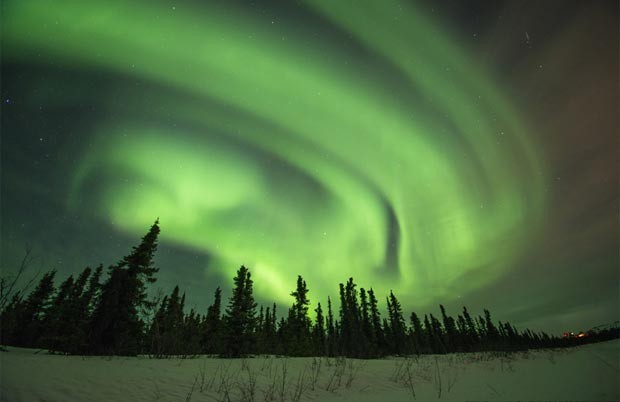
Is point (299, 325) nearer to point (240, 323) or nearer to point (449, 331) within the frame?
point (240, 323)

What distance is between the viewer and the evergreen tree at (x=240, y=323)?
2727 centimetres

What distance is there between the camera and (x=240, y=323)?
29.2m

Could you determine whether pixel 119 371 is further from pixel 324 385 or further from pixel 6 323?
pixel 6 323

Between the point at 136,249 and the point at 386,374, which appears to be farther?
the point at 136,249

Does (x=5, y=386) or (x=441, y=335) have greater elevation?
(x=441, y=335)

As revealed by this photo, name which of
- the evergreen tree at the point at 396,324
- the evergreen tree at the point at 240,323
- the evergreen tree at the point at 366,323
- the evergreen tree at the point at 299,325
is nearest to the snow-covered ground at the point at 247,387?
the evergreen tree at the point at 240,323

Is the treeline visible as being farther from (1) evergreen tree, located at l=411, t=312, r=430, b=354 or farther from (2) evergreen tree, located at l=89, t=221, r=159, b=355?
(1) evergreen tree, located at l=411, t=312, r=430, b=354

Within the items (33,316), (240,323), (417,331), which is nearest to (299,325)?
(240,323)

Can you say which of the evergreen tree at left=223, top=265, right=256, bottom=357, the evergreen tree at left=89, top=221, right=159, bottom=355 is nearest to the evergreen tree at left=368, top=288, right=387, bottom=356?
the evergreen tree at left=223, top=265, right=256, bottom=357

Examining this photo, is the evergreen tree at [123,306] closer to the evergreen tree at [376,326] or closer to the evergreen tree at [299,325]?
the evergreen tree at [299,325]

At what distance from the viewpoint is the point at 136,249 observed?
23.3 metres

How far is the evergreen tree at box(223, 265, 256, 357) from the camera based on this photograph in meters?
27.3

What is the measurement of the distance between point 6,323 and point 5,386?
10.3 metres

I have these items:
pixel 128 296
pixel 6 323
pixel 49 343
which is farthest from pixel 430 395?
pixel 49 343
